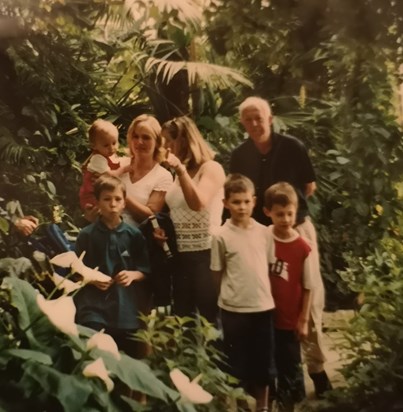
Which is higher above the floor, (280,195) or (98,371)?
(280,195)

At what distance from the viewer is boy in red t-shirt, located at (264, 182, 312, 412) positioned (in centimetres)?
161

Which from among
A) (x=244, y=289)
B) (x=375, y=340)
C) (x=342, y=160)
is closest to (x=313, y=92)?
(x=342, y=160)

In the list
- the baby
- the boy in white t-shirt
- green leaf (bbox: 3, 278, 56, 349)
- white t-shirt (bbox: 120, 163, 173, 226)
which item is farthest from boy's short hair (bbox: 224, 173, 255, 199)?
green leaf (bbox: 3, 278, 56, 349)

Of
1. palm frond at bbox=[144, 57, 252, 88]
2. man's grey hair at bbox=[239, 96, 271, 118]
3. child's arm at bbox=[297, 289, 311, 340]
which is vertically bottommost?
child's arm at bbox=[297, 289, 311, 340]

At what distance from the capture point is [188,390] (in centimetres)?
152

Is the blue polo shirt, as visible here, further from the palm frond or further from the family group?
the palm frond

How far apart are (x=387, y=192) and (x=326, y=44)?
0.37m

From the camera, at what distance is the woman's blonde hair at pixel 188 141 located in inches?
64.7

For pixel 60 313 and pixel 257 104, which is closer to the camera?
pixel 60 313

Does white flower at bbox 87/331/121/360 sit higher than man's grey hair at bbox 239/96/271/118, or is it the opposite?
man's grey hair at bbox 239/96/271/118

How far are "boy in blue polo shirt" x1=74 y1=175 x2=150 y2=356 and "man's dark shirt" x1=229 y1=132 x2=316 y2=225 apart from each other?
284 millimetres

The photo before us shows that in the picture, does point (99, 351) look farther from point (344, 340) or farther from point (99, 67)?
point (99, 67)

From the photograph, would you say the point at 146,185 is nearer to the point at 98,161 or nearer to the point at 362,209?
the point at 98,161

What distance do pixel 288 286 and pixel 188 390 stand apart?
1.07 feet
